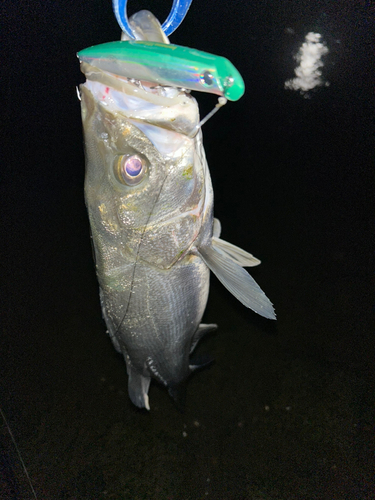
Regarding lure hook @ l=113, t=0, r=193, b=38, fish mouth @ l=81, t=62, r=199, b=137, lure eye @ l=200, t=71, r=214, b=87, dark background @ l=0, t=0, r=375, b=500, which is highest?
lure hook @ l=113, t=0, r=193, b=38

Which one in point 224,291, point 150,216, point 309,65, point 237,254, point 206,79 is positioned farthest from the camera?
point 224,291

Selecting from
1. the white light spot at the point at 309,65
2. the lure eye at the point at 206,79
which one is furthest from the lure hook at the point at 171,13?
the white light spot at the point at 309,65

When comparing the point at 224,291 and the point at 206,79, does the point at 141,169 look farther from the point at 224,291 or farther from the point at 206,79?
the point at 224,291

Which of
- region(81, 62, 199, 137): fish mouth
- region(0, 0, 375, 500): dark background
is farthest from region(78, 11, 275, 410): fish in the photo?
region(0, 0, 375, 500): dark background

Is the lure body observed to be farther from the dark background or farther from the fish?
the dark background

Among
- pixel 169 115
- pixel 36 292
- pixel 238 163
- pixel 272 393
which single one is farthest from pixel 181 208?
pixel 272 393

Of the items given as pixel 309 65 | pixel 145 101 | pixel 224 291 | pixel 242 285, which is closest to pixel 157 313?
pixel 242 285

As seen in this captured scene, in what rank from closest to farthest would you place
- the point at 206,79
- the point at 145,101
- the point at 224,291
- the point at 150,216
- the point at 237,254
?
the point at 206,79 → the point at 145,101 → the point at 150,216 → the point at 237,254 → the point at 224,291
